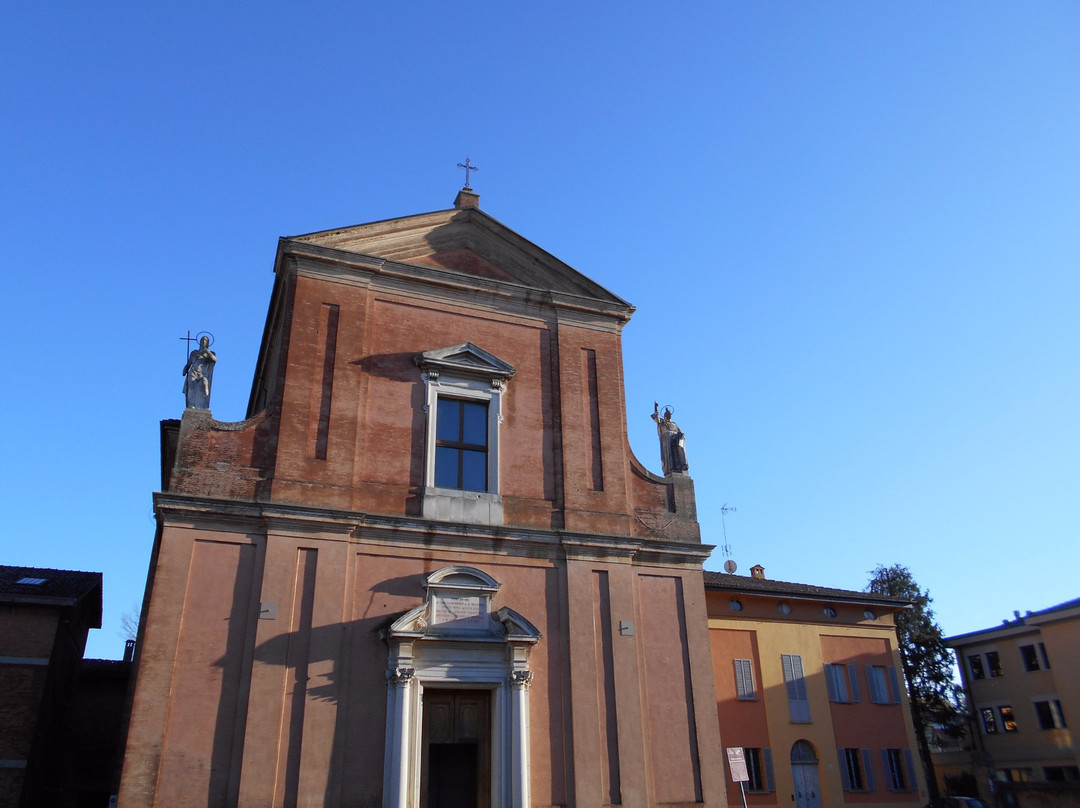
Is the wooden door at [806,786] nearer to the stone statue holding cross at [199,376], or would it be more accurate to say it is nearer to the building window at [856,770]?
the building window at [856,770]

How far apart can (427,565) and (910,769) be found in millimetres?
16445

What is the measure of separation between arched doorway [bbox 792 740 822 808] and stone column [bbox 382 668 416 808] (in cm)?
1274

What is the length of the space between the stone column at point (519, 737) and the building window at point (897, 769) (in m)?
13.8

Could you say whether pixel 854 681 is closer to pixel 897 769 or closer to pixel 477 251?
pixel 897 769

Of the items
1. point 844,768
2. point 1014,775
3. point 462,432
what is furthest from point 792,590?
point 1014,775

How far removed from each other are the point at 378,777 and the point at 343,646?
202 cm

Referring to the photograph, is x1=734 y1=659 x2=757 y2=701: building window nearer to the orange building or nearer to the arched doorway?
the orange building

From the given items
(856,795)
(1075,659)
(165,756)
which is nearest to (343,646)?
(165,756)

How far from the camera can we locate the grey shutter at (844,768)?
22141 mm

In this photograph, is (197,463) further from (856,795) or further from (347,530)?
(856,795)

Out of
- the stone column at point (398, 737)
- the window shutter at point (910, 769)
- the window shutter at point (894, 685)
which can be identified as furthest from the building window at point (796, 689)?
the stone column at point (398, 737)

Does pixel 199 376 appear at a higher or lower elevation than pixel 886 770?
higher

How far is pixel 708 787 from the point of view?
1480 centimetres

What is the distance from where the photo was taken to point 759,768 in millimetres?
21281
